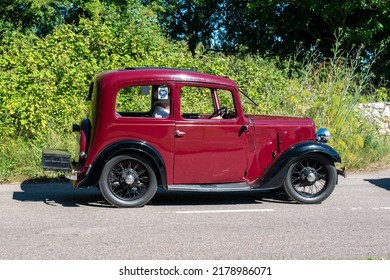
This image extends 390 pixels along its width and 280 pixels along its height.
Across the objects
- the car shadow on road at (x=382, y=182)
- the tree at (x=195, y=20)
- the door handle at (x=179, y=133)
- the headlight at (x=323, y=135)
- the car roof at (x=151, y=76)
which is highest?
the tree at (x=195, y=20)

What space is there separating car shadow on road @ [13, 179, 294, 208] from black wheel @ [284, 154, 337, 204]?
0.31 metres

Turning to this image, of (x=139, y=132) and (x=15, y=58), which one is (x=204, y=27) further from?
(x=139, y=132)

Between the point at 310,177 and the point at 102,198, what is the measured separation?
294 centimetres

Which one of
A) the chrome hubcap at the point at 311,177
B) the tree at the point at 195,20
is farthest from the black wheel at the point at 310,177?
the tree at the point at 195,20

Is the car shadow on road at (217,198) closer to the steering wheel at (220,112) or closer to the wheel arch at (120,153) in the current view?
the wheel arch at (120,153)

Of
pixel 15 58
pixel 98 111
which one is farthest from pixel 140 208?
pixel 15 58

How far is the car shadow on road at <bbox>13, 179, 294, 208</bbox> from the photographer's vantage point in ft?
29.1

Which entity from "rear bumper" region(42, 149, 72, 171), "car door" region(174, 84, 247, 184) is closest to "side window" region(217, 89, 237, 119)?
"car door" region(174, 84, 247, 184)

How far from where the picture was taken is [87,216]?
7.88 metres

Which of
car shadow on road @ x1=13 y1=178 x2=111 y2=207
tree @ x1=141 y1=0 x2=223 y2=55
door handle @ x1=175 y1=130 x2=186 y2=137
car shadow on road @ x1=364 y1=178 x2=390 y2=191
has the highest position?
tree @ x1=141 y1=0 x2=223 y2=55

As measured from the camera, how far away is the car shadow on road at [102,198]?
888 cm

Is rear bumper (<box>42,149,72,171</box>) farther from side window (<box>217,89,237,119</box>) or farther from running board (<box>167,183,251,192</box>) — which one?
side window (<box>217,89,237,119</box>)

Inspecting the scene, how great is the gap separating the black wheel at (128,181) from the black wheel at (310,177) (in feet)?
6.12

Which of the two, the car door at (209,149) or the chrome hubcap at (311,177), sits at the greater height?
the car door at (209,149)
